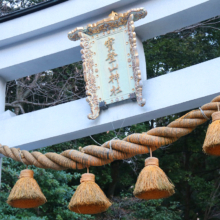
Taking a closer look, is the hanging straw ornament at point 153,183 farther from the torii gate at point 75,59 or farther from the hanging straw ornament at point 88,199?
the torii gate at point 75,59

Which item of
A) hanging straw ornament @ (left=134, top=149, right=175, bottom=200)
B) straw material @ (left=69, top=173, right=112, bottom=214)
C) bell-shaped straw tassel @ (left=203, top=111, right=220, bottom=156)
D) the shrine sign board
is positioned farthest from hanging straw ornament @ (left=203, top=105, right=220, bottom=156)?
the shrine sign board

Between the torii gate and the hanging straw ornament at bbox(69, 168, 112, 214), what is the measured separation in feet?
2.84

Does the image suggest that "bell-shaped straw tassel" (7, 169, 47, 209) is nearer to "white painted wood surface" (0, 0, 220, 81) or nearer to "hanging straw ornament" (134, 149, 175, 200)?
"hanging straw ornament" (134, 149, 175, 200)

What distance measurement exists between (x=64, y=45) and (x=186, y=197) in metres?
6.21

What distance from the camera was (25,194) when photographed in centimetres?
230

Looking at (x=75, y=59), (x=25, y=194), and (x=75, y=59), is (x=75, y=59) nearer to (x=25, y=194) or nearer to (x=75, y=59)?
(x=75, y=59)

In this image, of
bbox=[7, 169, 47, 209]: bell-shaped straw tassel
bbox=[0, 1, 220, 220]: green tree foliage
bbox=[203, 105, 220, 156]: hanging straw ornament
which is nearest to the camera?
bbox=[203, 105, 220, 156]: hanging straw ornament

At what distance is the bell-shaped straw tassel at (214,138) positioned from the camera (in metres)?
1.92

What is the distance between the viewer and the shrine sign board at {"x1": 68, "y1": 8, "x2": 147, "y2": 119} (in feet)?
9.75

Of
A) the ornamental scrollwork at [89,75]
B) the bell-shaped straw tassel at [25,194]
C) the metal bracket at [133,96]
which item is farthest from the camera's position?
the ornamental scrollwork at [89,75]

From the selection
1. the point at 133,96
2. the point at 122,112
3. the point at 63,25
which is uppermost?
the point at 63,25

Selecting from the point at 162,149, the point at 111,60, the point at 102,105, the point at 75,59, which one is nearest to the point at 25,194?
the point at 102,105

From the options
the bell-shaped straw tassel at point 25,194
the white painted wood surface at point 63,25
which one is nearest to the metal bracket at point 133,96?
the white painted wood surface at point 63,25

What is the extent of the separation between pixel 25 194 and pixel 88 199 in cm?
47
